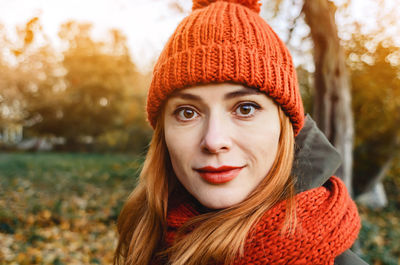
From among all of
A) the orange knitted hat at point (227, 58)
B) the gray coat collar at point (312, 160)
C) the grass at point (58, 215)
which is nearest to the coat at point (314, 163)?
the gray coat collar at point (312, 160)

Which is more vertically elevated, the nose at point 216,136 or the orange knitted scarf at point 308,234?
the nose at point 216,136

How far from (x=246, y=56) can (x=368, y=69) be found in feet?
19.8

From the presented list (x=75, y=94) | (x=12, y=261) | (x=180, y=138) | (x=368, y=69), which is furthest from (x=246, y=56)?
(x=75, y=94)

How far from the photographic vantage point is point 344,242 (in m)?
1.40

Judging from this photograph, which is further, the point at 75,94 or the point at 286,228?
the point at 75,94

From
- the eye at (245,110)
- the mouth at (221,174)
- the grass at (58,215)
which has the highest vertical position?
the eye at (245,110)

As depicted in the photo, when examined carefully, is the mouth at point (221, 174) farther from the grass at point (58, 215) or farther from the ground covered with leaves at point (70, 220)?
the ground covered with leaves at point (70, 220)

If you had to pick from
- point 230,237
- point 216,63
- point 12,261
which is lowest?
point 12,261

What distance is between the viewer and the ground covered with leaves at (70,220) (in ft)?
15.9

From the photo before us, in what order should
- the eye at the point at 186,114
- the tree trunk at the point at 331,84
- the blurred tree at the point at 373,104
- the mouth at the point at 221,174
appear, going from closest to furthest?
the mouth at the point at 221,174 → the eye at the point at 186,114 → the tree trunk at the point at 331,84 → the blurred tree at the point at 373,104

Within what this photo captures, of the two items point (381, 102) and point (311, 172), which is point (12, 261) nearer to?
point (311, 172)

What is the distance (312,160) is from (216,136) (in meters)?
0.69

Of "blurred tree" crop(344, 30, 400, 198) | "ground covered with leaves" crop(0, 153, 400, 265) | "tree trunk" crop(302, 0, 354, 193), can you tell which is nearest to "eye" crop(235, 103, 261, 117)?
"ground covered with leaves" crop(0, 153, 400, 265)

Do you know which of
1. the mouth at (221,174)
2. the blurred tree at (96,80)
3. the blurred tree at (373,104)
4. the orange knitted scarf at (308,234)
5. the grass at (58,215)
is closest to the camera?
the orange knitted scarf at (308,234)
